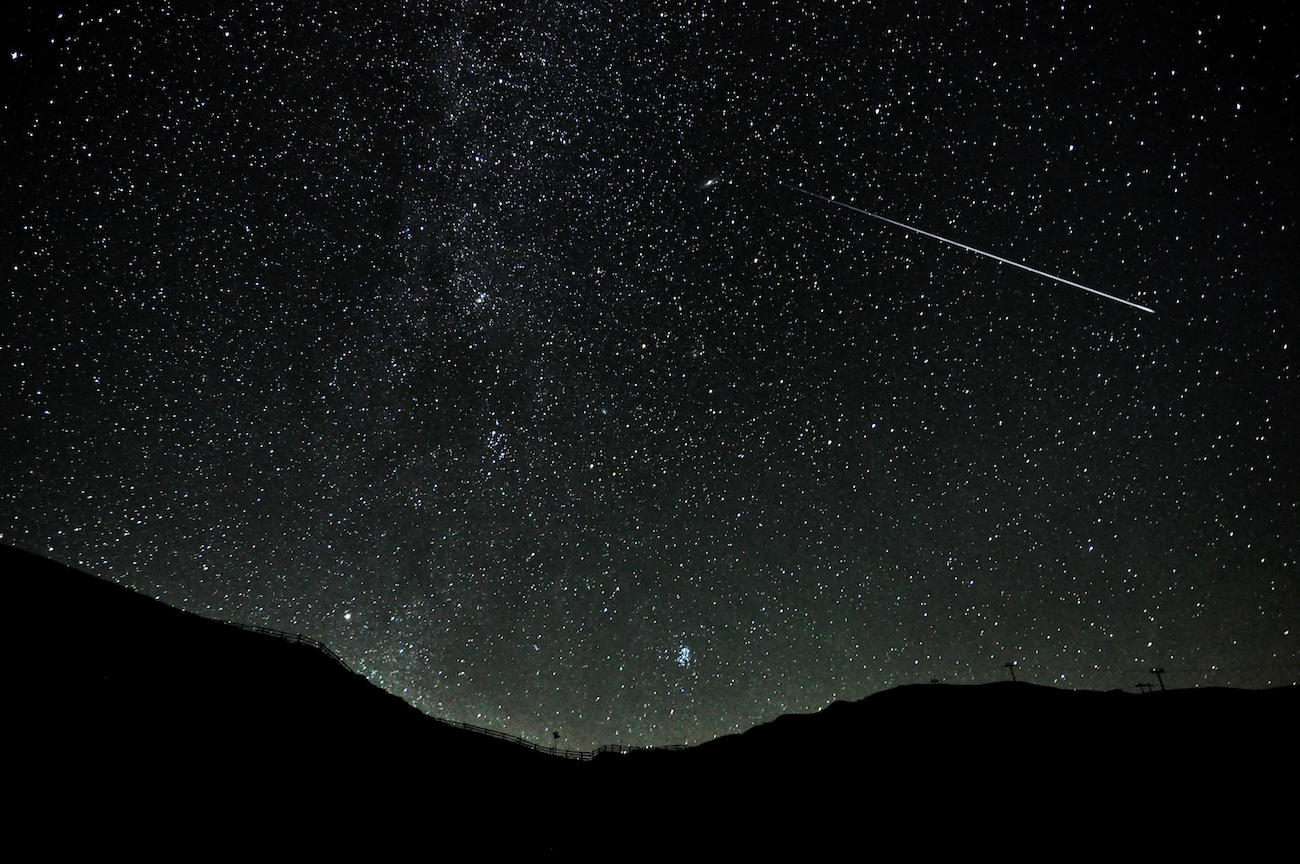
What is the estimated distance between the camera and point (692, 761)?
115 ft

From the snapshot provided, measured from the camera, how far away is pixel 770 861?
23.7 metres

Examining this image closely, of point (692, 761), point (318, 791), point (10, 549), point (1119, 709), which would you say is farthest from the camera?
point (692, 761)

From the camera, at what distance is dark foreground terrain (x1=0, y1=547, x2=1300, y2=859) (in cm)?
1734

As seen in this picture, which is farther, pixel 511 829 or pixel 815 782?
pixel 815 782

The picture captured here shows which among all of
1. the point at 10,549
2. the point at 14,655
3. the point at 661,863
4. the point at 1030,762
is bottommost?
the point at 661,863

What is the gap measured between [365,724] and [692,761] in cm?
1842

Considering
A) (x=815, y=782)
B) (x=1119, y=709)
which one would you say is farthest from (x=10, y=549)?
(x=1119, y=709)

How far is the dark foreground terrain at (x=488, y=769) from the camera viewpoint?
1734 cm

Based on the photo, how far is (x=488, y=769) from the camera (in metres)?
29.1

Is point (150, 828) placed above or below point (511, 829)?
above

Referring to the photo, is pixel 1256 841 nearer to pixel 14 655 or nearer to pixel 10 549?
pixel 14 655

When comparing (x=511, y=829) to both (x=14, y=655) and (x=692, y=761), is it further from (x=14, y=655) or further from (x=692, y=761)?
(x=14, y=655)

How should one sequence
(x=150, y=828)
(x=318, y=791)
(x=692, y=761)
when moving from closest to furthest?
(x=150, y=828) → (x=318, y=791) → (x=692, y=761)

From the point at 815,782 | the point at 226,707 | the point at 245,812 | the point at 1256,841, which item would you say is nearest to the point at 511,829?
the point at 245,812
